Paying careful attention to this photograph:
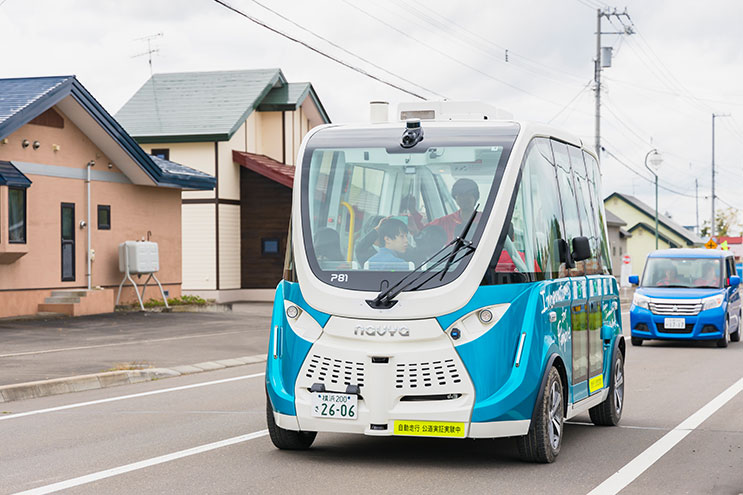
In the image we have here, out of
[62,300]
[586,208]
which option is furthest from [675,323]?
[62,300]

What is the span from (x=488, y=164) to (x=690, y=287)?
14403 mm

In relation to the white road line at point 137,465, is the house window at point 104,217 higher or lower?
higher

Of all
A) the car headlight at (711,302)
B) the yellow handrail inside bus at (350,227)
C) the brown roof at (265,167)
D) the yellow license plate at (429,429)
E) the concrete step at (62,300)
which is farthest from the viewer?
the brown roof at (265,167)

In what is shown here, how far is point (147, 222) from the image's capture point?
29.2 m

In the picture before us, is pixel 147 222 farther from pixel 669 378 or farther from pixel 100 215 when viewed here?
Answer: pixel 669 378

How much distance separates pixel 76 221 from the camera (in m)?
26.0

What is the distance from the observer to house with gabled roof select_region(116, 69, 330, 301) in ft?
118

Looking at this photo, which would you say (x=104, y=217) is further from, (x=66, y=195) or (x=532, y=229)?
(x=532, y=229)

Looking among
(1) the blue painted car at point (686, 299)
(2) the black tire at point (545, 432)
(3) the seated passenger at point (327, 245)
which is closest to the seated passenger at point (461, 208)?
(3) the seated passenger at point (327, 245)

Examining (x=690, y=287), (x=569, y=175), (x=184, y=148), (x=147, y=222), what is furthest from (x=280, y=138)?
(x=569, y=175)

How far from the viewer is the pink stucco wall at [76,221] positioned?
23797mm

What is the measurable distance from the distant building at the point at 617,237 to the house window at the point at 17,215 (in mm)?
55795

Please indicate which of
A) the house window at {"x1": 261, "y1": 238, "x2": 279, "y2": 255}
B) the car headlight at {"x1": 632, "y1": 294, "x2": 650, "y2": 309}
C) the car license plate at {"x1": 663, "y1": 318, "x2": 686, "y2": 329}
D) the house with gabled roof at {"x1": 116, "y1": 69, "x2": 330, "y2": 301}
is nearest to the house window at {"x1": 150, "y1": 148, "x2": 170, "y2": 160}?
the house with gabled roof at {"x1": 116, "y1": 69, "x2": 330, "y2": 301}

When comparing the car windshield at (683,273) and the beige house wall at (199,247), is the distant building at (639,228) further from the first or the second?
the car windshield at (683,273)
